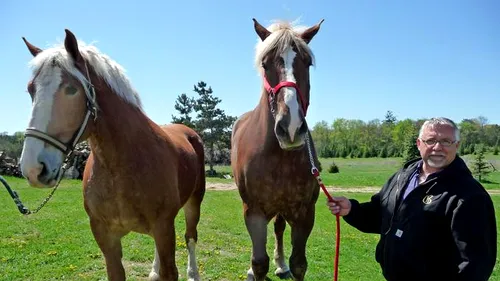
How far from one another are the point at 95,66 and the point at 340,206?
7.48 ft

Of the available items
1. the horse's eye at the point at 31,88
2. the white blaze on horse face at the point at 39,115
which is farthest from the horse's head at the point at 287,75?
the horse's eye at the point at 31,88

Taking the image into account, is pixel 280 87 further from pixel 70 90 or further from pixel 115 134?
pixel 70 90

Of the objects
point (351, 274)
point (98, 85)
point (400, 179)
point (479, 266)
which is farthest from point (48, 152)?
point (351, 274)

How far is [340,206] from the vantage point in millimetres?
3188

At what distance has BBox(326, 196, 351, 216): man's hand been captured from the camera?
3170mm

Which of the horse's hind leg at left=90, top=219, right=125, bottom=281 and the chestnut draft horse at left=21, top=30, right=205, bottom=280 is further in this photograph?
the horse's hind leg at left=90, top=219, right=125, bottom=281

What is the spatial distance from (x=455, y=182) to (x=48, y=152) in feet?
8.57

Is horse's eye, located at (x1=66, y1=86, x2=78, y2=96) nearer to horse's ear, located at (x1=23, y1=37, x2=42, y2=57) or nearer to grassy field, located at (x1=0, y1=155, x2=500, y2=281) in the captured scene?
horse's ear, located at (x1=23, y1=37, x2=42, y2=57)

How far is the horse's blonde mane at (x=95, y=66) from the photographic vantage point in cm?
278

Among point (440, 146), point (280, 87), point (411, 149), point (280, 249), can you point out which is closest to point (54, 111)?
point (280, 87)

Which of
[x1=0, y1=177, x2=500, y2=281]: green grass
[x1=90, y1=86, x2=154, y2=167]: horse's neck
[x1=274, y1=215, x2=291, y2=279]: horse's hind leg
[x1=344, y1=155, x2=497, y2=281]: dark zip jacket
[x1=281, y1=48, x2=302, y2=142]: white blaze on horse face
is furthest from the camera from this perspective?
[x1=0, y1=177, x2=500, y2=281]: green grass

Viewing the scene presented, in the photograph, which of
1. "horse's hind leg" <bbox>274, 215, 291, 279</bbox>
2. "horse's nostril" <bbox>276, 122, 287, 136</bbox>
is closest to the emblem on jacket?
"horse's nostril" <bbox>276, 122, 287, 136</bbox>

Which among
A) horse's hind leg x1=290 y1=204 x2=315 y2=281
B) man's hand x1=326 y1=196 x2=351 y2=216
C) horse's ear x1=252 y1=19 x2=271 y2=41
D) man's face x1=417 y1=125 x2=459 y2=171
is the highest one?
horse's ear x1=252 y1=19 x2=271 y2=41

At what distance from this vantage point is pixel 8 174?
24.7 meters
